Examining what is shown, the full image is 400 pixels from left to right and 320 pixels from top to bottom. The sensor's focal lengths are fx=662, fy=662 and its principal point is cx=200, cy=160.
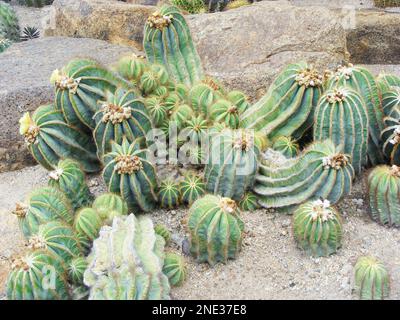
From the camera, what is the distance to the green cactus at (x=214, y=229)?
373 cm

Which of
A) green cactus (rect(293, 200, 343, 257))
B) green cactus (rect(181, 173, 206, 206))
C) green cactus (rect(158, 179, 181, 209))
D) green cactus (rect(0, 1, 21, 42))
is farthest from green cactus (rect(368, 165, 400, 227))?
green cactus (rect(0, 1, 21, 42))

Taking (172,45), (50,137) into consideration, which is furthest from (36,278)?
(172,45)

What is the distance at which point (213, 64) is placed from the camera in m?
5.77

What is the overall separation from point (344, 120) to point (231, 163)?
77 cm

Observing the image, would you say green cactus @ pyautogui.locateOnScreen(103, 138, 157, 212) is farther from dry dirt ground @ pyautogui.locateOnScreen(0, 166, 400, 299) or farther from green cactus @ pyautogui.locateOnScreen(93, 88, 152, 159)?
dry dirt ground @ pyautogui.locateOnScreen(0, 166, 400, 299)

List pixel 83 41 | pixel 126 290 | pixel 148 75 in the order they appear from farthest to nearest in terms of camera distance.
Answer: pixel 83 41, pixel 148 75, pixel 126 290

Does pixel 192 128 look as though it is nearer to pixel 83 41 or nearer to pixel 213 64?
pixel 213 64

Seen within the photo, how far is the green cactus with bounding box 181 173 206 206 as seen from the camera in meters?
4.28

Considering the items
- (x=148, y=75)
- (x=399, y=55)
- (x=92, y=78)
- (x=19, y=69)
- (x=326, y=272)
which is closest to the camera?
(x=326, y=272)

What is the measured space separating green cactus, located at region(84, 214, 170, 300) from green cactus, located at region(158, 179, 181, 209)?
0.58 metres

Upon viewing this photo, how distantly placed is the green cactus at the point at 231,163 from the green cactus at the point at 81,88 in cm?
84

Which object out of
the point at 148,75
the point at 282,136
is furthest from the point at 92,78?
the point at 282,136

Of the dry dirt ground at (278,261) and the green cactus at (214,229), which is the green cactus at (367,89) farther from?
the green cactus at (214,229)
